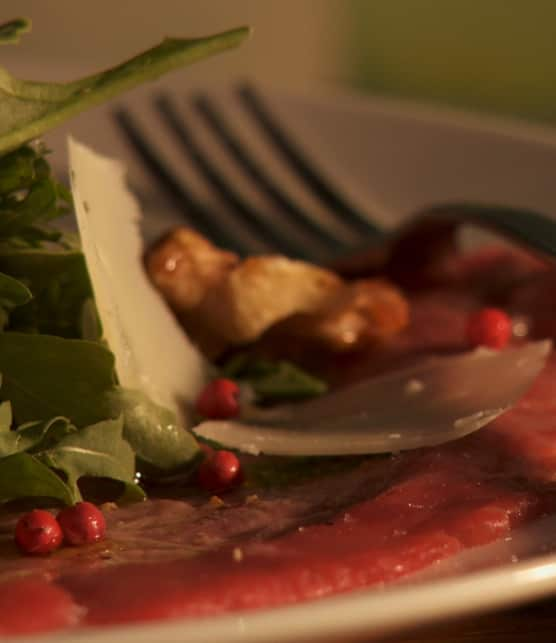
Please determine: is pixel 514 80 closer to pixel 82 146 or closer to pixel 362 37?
pixel 362 37

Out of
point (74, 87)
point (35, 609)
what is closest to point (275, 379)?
point (74, 87)

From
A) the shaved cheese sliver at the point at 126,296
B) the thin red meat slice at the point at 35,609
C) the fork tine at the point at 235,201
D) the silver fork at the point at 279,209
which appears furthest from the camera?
the fork tine at the point at 235,201

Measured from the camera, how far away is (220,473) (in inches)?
59.4

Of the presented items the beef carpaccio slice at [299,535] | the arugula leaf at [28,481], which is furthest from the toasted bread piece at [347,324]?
the arugula leaf at [28,481]

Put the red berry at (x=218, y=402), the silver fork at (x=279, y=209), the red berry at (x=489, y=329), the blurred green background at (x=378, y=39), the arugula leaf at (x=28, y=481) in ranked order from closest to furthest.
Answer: the arugula leaf at (x=28, y=481), the red berry at (x=218, y=402), the red berry at (x=489, y=329), the silver fork at (x=279, y=209), the blurred green background at (x=378, y=39)

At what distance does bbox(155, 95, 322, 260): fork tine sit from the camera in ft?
8.44

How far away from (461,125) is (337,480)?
174cm

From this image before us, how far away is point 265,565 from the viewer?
3.79 feet

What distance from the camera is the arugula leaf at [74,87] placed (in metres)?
1.48

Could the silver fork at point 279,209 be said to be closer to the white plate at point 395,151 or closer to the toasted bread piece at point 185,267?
the white plate at point 395,151

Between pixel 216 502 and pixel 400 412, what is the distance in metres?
0.33

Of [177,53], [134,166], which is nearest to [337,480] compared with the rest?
[177,53]

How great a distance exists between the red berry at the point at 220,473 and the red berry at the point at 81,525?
21 cm

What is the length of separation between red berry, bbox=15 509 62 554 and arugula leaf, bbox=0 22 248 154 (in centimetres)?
48
